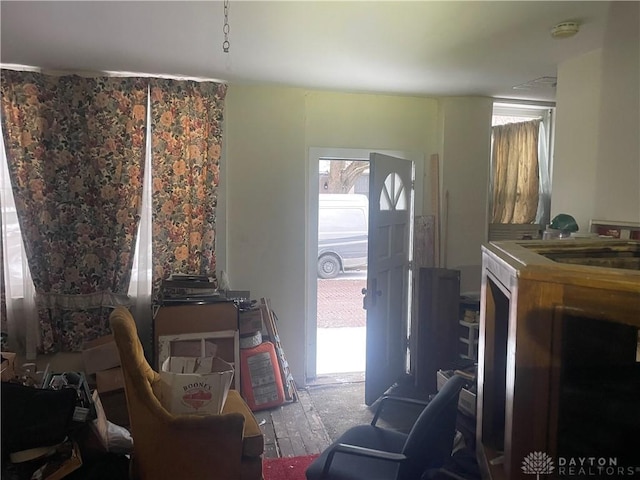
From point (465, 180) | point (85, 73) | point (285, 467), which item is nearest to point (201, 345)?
point (285, 467)

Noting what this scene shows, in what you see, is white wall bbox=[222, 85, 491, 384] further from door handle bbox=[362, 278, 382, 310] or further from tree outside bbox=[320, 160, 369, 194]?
tree outside bbox=[320, 160, 369, 194]

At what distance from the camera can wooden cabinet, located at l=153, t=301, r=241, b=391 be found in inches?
124

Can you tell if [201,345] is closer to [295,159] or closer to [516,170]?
[295,159]

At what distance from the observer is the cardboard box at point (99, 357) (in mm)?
3166

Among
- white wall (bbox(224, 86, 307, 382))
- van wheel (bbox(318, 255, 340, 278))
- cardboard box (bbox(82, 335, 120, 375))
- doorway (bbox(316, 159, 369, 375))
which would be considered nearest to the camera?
cardboard box (bbox(82, 335, 120, 375))

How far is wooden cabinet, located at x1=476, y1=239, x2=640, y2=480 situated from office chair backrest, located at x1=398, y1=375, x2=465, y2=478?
1070 millimetres

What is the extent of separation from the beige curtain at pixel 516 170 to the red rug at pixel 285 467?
2.58m

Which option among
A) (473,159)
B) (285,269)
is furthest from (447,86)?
(285,269)

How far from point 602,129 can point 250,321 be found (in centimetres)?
250

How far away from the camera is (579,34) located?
93.2 inches

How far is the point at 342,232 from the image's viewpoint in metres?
6.79

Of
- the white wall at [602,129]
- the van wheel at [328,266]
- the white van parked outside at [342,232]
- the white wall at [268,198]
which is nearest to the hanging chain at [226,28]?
the white wall at [268,198]

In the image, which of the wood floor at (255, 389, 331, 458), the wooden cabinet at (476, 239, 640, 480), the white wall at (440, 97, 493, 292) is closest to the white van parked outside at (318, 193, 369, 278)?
the white wall at (440, 97, 493, 292)

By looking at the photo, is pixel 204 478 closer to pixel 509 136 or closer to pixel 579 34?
pixel 579 34
